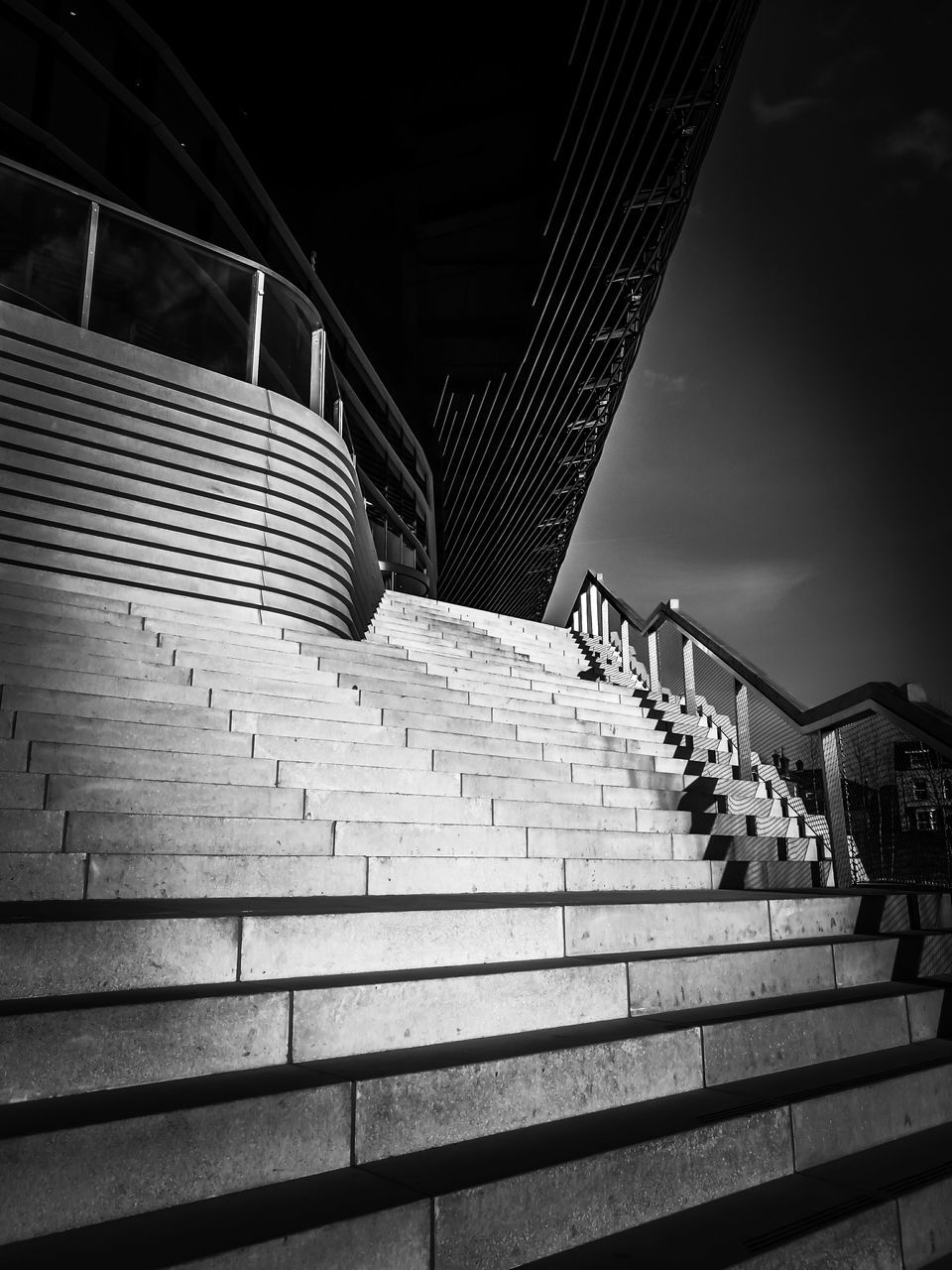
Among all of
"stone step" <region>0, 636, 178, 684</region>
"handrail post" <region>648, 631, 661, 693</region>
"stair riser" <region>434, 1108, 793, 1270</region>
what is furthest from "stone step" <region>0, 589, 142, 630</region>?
"handrail post" <region>648, 631, 661, 693</region>

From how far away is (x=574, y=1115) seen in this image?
7.68ft

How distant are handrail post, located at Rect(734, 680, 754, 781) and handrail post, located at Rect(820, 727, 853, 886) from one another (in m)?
1.10

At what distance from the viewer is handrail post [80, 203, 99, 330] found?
280 inches

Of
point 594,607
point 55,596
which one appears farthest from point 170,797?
point 594,607

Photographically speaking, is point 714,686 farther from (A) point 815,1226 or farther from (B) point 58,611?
(A) point 815,1226

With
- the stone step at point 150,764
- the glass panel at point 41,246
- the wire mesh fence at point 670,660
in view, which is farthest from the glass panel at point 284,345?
the stone step at point 150,764

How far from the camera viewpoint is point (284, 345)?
28.2 feet

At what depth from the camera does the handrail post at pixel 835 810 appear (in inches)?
211

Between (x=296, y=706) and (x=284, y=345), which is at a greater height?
(x=284, y=345)

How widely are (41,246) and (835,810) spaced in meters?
7.44

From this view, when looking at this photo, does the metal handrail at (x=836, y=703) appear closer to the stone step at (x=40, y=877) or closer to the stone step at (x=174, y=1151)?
the stone step at (x=174, y=1151)

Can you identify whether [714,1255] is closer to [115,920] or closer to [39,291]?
[115,920]

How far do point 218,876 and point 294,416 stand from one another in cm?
597

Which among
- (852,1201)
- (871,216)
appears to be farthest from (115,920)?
(871,216)
